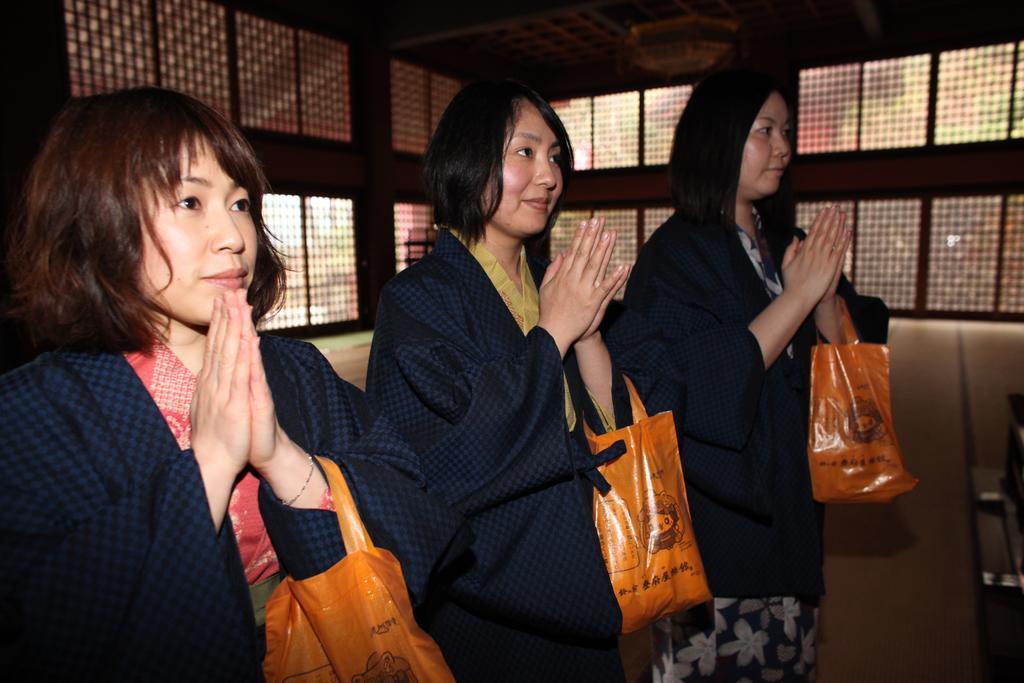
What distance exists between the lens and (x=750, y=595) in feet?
5.70

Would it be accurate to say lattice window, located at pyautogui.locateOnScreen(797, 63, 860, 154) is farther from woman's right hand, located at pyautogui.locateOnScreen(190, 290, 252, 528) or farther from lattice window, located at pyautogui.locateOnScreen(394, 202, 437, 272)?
woman's right hand, located at pyautogui.locateOnScreen(190, 290, 252, 528)

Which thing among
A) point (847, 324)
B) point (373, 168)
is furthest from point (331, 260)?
point (847, 324)

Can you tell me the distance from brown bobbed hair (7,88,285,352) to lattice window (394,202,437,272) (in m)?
10.2

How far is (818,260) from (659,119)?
12.1 metres

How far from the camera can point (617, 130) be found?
43.5 feet

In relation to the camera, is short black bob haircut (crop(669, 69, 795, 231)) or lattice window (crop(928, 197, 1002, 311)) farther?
lattice window (crop(928, 197, 1002, 311))

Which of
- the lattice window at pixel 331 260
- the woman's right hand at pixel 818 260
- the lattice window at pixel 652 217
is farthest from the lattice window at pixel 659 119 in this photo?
the woman's right hand at pixel 818 260

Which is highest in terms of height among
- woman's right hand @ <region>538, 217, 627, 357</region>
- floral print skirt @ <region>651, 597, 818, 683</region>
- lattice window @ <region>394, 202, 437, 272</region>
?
lattice window @ <region>394, 202, 437, 272</region>

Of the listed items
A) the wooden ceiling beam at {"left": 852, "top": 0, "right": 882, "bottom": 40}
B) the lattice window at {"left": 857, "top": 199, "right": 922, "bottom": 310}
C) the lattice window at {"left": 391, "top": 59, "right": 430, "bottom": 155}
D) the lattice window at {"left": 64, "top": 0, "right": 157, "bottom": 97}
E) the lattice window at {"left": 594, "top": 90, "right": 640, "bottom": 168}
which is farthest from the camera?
the lattice window at {"left": 594, "top": 90, "right": 640, "bottom": 168}

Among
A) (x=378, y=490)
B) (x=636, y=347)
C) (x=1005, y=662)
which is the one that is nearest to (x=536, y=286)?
(x=636, y=347)

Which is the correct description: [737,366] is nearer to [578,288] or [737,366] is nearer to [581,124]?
[578,288]

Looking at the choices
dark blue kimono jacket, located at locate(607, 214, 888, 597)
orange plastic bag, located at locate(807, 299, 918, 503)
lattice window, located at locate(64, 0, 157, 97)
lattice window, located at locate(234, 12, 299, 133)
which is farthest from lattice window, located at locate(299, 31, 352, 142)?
orange plastic bag, located at locate(807, 299, 918, 503)

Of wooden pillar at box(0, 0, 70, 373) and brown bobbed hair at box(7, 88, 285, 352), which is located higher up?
wooden pillar at box(0, 0, 70, 373)

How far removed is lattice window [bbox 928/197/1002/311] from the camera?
1057 cm
